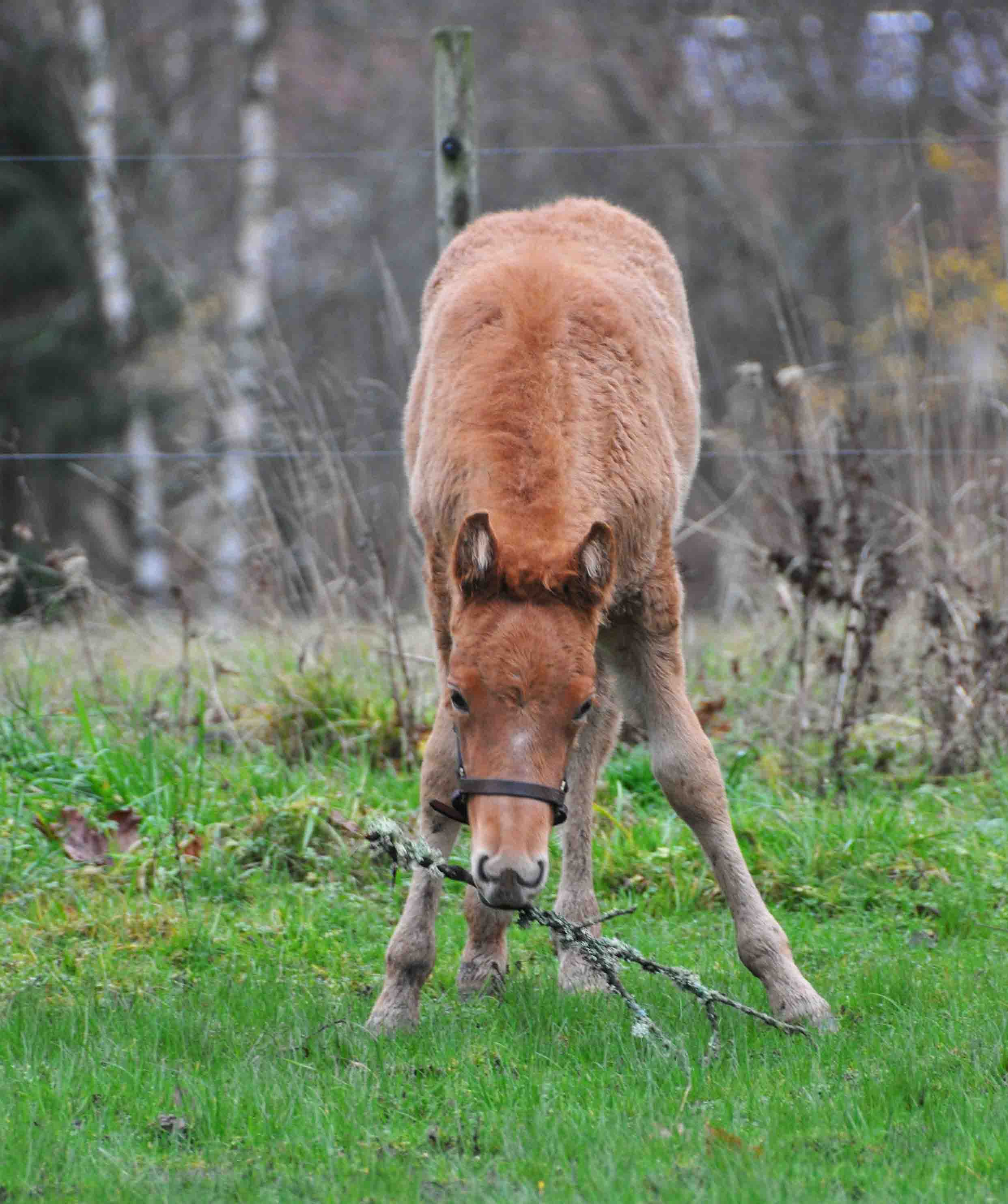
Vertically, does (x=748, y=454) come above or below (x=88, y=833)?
above

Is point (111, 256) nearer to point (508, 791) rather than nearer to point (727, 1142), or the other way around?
point (508, 791)

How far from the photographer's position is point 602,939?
3.88 m

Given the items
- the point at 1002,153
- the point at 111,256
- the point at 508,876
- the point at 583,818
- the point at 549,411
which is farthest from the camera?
the point at 1002,153

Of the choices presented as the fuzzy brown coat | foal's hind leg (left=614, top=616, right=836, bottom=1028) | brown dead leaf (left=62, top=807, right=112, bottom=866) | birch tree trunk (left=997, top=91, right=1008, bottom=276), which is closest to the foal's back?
the fuzzy brown coat

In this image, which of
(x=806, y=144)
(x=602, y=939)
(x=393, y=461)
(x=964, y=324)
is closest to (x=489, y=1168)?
(x=602, y=939)

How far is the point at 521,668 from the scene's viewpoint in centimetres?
358

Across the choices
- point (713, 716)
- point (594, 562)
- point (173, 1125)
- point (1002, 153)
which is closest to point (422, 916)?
point (173, 1125)

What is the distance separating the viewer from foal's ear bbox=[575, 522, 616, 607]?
11.9 ft

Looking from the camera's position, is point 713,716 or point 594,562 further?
point 713,716

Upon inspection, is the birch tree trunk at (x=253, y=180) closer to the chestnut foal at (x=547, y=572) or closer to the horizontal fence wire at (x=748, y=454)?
the horizontal fence wire at (x=748, y=454)

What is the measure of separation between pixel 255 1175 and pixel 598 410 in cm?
207

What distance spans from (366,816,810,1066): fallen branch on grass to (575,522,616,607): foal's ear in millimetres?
717

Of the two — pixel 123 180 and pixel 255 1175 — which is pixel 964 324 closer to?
pixel 255 1175

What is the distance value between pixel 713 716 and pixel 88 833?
272 centimetres
